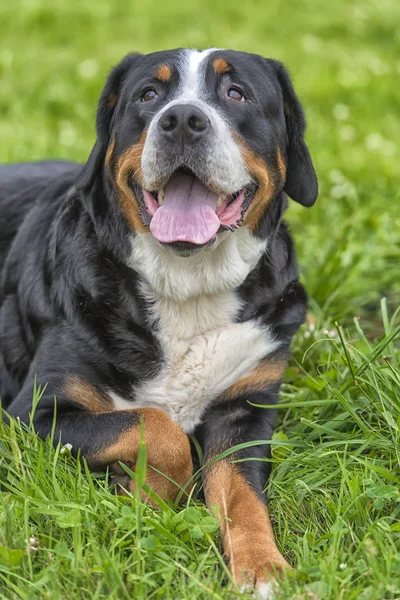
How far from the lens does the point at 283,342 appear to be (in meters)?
3.55

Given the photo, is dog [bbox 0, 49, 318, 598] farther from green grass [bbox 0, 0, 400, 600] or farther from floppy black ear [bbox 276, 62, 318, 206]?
green grass [bbox 0, 0, 400, 600]

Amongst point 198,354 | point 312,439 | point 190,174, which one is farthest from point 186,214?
point 312,439

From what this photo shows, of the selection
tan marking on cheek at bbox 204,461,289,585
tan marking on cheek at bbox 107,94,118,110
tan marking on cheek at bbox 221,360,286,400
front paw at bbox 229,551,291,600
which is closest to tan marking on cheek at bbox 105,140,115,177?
tan marking on cheek at bbox 107,94,118,110

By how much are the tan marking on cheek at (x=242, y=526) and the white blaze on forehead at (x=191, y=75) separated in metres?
1.33

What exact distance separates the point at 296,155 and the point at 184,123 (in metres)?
0.71

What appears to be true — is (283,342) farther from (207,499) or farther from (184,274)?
(207,499)

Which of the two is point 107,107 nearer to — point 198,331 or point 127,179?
point 127,179

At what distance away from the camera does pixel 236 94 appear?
3.41m

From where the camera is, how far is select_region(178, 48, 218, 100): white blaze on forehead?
3322 mm

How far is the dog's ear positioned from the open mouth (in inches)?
13.0

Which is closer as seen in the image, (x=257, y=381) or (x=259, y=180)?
(x=259, y=180)

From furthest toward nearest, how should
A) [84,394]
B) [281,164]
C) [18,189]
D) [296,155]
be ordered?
[18,189] < [296,155] < [281,164] < [84,394]

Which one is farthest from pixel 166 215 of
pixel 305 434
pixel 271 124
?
pixel 305 434

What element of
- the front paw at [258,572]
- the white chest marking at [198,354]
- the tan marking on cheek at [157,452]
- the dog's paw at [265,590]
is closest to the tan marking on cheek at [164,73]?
the white chest marking at [198,354]
